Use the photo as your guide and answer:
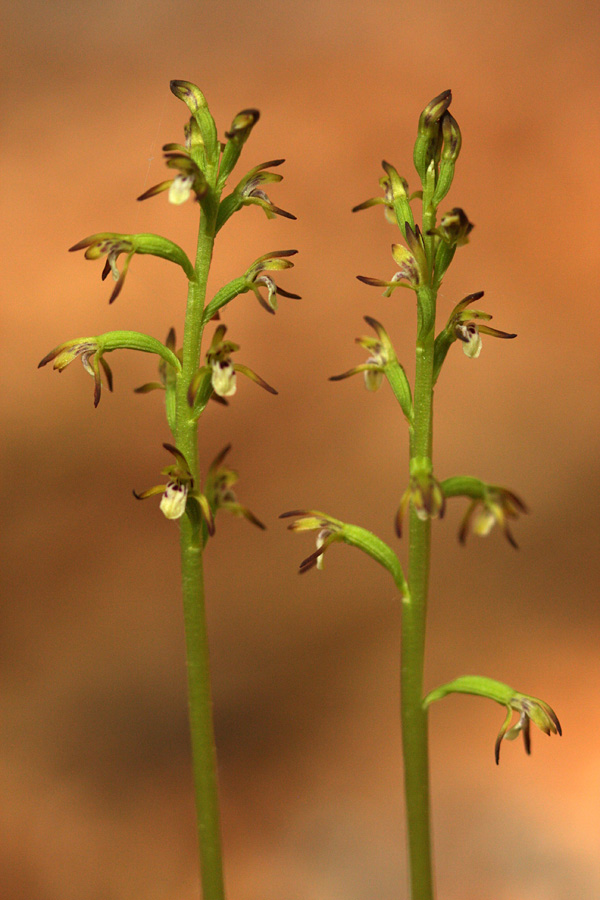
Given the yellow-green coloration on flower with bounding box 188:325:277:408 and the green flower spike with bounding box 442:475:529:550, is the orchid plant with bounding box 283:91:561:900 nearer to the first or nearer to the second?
the green flower spike with bounding box 442:475:529:550

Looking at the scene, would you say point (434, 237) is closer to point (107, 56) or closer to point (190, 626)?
point (190, 626)

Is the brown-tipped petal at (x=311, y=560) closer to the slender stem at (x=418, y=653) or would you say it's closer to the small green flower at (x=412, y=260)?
the slender stem at (x=418, y=653)

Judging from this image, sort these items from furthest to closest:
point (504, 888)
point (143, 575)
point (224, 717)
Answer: point (143, 575) → point (224, 717) → point (504, 888)

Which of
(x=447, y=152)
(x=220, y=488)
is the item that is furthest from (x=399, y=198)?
(x=220, y=488)

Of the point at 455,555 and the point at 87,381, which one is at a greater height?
the point at 87,381

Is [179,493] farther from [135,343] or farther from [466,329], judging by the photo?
[466,329]

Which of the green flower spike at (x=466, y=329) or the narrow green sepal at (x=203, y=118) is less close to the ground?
the narrow green sepal at (x=203, y=118)

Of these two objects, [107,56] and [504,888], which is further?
[107,56]

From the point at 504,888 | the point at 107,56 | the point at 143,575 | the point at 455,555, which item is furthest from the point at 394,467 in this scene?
the point at 107,56

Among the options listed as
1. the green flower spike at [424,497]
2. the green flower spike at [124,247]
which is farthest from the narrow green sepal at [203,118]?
the green flower spike at [424,497]
